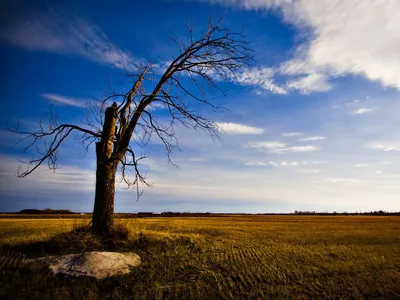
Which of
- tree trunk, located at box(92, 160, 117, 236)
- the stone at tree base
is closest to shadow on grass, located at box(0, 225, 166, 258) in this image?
tree trunk, located at box(92, 160, 117, 236)

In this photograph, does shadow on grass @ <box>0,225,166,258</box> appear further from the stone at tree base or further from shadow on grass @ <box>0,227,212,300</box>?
the stone at tree base

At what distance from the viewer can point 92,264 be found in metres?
7.21

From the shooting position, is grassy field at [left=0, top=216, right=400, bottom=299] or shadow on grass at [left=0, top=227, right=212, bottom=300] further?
grassy field at [left=0, top=216, right=400, bottom=299]

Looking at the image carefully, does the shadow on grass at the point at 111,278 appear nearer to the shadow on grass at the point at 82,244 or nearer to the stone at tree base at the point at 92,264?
the shadow on grass at the point at 82,244

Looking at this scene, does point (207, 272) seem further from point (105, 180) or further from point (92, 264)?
point (105, 180)

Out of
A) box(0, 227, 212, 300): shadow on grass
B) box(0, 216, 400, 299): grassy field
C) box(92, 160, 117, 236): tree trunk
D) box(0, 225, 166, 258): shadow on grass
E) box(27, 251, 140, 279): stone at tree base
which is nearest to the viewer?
box(0, 227, 212, 300): shadow on grass

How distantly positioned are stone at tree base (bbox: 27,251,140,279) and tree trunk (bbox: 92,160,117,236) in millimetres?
3219

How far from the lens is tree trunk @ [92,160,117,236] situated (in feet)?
36.4

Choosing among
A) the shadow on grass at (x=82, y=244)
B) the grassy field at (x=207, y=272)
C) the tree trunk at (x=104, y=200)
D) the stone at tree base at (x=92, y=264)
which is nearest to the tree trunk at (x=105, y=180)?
the tree trunk at (x=104, y=200)

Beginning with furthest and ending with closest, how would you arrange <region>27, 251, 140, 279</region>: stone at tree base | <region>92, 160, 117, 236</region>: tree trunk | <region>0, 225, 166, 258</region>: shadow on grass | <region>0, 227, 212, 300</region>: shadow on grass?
<region>92, 160, 117, 236</region>: tree trunk, <region>0, 225, 166, 258</region>: shadow on grass, <region>27, 251, 140, 279</region>: stone at tree base, <region>0, 227, 212, 300</region>: shadow on grass

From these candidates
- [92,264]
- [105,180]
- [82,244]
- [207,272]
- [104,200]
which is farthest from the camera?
[105,180]

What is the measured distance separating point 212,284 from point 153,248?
3780 mm

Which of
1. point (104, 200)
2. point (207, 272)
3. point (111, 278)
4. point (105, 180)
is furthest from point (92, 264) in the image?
point (105, 180)

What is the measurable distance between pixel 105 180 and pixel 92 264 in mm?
4608
